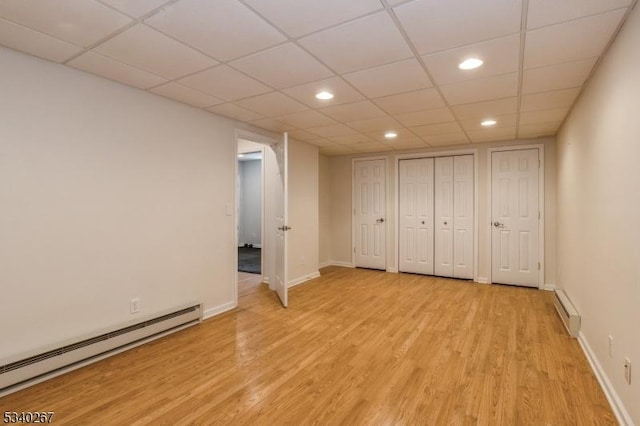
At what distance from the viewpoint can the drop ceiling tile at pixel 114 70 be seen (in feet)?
7.77

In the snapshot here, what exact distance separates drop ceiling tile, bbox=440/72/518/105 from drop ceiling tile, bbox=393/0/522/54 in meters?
0.76

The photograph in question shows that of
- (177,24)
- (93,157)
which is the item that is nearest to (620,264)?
(177,24)

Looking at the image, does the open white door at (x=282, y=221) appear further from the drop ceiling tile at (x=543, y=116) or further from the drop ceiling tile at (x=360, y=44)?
the drop ceiling tile at (x=543, y=116)

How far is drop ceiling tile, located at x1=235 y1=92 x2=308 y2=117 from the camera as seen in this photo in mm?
3141

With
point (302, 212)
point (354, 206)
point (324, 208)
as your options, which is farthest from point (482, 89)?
point (324, 208)

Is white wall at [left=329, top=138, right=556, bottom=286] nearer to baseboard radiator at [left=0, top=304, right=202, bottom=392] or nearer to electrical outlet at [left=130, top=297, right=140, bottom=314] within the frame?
baseboard radiator at [left=0, top=304, right=202, bottom=392]

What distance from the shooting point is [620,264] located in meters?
1.96

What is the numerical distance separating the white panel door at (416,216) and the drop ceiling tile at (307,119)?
8.15ft

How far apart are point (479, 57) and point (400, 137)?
2.67 m

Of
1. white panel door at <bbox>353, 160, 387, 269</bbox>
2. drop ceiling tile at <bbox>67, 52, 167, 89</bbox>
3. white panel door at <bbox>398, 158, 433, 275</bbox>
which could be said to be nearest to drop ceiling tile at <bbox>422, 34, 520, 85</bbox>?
drop ceiling tile at <bbox>67, 52, 167, 89</bbox>

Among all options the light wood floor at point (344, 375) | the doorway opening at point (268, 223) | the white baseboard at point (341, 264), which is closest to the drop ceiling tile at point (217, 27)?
the doorway opening at point (268, 223)

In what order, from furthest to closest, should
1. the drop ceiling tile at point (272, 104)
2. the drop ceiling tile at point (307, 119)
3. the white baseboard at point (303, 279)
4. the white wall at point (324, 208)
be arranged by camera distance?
the white wall at point (324, 208) → the white baseboard at point (303, 279) → the drop ceiling tile at point (307, 119) → the drop ceiling tile at point (272, 104)

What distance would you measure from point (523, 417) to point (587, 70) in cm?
253

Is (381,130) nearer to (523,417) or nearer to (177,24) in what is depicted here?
(177,24)
